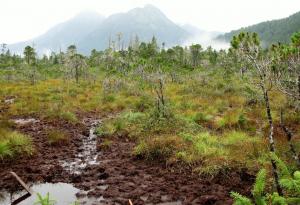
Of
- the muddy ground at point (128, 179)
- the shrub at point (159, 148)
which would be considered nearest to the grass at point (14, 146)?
the muddy ground at point (128, 179)

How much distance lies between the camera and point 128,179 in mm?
11742

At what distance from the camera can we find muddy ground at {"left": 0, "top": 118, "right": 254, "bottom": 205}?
10218mm

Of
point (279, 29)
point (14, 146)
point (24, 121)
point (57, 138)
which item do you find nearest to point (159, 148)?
point (57, 138)

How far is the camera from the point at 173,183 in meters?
11.2

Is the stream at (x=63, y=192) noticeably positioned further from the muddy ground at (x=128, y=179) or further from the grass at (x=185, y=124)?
the grass at (x=185, y=124)

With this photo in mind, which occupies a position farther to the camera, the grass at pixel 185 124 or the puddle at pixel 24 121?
the puddle at pixel 24 121

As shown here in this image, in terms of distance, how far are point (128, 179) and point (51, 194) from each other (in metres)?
2.54

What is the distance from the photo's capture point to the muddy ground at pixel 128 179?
10.2 m

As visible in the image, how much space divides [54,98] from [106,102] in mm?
4831

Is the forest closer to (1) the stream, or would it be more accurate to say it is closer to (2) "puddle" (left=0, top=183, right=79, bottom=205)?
(1) the stream

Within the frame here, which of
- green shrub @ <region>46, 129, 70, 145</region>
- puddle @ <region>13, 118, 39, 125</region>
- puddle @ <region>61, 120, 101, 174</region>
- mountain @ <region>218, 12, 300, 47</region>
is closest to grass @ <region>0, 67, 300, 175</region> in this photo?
green shrub @ <region>46, 129, 70, 145</region>

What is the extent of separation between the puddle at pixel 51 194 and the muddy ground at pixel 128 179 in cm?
30

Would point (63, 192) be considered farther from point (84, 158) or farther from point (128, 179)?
point (84, 158)

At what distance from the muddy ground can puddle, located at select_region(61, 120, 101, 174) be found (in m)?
0.26
